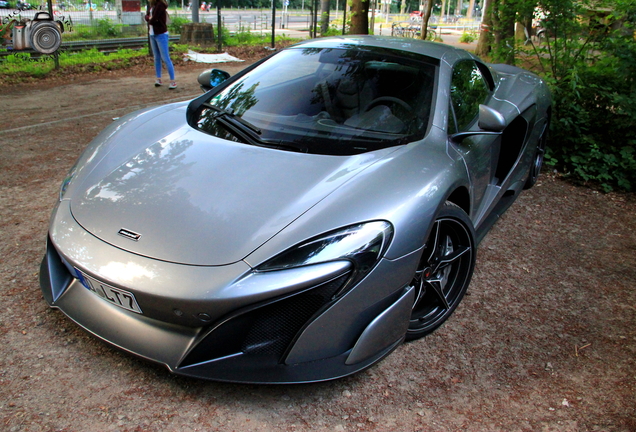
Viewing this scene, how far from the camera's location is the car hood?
1.98 m

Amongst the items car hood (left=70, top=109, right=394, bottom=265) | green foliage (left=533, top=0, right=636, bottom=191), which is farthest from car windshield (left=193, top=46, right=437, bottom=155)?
green foliage (left=533, top=0, right=636, bottom=191)

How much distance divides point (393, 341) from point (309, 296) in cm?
49

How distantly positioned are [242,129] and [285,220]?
2.93 feet

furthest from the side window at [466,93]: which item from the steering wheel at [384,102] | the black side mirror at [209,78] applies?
the black side mirror at [209,78]

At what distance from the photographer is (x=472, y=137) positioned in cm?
294

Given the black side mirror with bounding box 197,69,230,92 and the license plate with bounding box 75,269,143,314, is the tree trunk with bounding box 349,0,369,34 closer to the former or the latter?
the black side mirror with bounding box 197,69,230,92

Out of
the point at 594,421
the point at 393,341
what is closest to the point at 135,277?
the point at 393,341

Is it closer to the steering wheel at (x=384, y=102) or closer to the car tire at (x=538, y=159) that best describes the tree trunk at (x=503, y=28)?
the car tire at (x=538, y=159)

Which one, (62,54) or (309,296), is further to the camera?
(62,54)

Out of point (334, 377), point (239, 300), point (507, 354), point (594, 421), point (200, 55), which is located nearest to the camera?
point (239, 300)

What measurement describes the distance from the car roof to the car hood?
1010 millimetres

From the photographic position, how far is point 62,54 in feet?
35.1

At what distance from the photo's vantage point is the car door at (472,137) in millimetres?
2828

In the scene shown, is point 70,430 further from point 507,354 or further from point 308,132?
point 507,354
